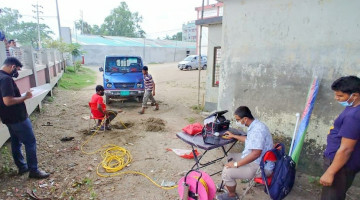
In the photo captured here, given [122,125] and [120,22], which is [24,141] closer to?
[122,125]

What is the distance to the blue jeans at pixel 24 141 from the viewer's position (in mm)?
3288

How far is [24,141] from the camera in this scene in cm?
338

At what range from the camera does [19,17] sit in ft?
117

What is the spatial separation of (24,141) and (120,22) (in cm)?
5312

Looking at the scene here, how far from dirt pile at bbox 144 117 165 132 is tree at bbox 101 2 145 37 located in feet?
165

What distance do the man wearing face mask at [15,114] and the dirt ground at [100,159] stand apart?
0.29 m

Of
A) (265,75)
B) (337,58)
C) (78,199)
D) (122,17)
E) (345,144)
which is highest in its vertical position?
(122,17)

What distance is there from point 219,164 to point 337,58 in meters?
2.59

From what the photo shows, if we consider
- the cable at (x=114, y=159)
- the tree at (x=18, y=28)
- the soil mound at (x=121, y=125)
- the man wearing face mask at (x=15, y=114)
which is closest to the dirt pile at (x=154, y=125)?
the soil mound at (x=121, y=125)

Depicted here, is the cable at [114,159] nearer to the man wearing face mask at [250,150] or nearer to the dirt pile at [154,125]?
the man wearing face mask at [250,150]

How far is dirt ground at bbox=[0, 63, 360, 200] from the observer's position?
10.8 feet

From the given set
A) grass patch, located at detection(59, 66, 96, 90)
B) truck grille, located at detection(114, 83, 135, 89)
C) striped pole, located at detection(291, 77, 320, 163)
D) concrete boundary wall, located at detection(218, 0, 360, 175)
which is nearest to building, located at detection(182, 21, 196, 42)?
grass patch, located at detection(59, 66, 96, 90)

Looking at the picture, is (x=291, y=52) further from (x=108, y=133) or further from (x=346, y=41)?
(x=108, y=133)

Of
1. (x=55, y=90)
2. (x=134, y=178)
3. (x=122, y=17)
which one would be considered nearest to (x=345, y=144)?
(x=134, y=178)
